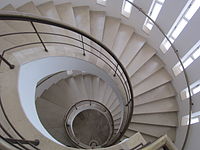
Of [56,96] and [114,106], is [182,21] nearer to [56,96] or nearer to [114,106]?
[114,106]

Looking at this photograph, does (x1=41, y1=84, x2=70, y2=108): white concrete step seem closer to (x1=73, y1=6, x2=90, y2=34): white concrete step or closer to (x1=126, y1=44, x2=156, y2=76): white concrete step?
(x1=73, y1=6, x2=90, y2=34): white concrete step

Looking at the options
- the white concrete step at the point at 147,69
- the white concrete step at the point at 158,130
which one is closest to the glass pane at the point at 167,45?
the white concrete step at the point at 147,69

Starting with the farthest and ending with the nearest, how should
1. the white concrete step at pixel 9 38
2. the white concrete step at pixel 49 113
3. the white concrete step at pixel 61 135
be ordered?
the white concrete step at pixel 61 135 → the white concrete step at pixel 49 113 → the white concrete step at pixel 9 38

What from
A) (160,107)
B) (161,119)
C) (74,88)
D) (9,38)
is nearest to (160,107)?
(160,107)

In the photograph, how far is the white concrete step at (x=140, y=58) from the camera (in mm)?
6258

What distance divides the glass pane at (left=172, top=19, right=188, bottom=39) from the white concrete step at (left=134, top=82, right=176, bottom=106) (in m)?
1.81

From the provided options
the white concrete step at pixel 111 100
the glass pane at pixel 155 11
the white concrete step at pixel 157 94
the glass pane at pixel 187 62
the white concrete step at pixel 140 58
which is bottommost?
the white concrete step at pixel 157 94

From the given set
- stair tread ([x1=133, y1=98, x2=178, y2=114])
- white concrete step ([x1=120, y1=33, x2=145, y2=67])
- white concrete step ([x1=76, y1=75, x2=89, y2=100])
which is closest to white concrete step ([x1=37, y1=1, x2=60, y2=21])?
white concrete step ([x1=120, y1=33, x2=145, y2=67])

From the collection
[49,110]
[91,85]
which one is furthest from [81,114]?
[49,110]

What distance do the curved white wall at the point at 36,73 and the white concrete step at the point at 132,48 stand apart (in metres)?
1.12

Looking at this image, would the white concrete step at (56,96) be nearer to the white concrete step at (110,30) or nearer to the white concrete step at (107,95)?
the white concrete step at (107,95)

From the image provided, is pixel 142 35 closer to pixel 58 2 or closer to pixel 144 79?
pixel 144 79

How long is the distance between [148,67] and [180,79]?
3.89 ft

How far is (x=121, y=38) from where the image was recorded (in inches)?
255
